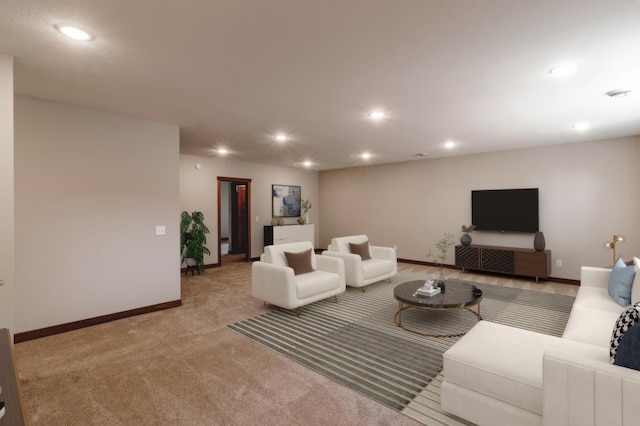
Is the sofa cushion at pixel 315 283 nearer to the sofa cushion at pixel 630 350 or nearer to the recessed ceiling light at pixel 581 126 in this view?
the sofa cushion at pixel 630 350

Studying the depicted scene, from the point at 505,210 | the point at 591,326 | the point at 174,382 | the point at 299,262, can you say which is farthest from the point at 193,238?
the point at 505,210

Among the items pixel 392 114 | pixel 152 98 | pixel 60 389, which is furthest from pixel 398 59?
pixel 60 389

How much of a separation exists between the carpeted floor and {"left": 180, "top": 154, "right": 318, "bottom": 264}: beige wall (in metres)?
3.37

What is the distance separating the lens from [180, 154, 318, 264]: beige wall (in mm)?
6609

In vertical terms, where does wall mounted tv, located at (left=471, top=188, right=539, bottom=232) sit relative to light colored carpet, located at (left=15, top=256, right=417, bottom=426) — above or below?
above

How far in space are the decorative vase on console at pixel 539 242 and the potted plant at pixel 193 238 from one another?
6.28 meters

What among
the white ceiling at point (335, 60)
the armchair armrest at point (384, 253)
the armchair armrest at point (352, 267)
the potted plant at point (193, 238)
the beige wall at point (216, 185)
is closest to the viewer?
the white ceiling at point (335, 60)

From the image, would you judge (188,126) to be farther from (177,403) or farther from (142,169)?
(177,403)

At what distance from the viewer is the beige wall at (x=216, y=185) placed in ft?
21.7

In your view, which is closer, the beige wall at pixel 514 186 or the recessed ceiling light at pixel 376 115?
the recessed ceiling light at pixel 376 115

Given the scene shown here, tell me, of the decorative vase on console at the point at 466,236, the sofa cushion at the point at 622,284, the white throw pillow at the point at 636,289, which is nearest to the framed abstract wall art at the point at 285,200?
the decorative vase on console at the point at 466,236

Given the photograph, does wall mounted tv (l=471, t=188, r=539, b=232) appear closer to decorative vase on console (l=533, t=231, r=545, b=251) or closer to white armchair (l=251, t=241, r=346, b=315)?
decorative vase on console (l=533, t=231, r=545, b=251)

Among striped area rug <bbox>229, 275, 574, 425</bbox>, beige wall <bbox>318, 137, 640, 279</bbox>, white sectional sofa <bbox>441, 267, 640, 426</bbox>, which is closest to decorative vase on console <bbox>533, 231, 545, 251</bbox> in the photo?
beige wall <bbox>318, 137, 640, 279</bbox>

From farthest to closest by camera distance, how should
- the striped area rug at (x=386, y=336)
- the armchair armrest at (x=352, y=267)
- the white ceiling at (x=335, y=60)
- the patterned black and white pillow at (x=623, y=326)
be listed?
the armchair armrest at (x=352, y=267) < the striped area rug at (x=386, y=336) < the white ceiling at (x=335, y=60) < the patterned black and white pillow at (x=623, y=326)
